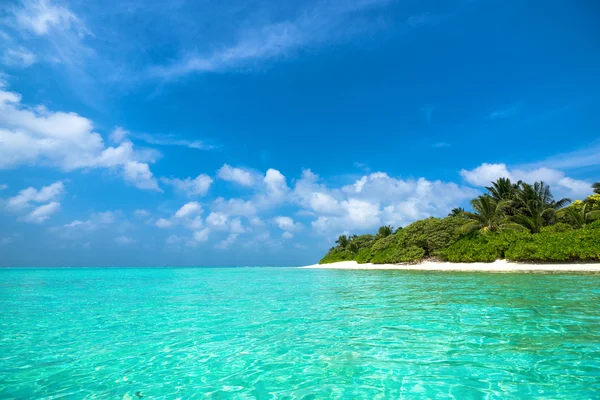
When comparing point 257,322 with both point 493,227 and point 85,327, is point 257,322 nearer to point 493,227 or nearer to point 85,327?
point 85,327

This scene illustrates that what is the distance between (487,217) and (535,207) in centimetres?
644

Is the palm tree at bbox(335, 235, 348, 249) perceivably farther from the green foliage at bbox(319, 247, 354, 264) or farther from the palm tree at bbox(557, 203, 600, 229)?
the palm tree at bbox(557, 203, 600, 229)

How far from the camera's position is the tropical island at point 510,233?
32.8m

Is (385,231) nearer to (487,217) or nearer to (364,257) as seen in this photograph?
(364,257)

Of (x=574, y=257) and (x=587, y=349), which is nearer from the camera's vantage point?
(x=587, y=349)

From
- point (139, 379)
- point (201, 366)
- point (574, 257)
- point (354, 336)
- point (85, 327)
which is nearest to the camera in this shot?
point (139, 379)

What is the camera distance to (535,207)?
43219 mm

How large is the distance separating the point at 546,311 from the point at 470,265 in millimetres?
32849

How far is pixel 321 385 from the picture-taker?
5496 mm

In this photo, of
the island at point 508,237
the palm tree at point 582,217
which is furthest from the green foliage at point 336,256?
the palm tree at point 582,217

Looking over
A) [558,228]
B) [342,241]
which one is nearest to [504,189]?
[558,228]

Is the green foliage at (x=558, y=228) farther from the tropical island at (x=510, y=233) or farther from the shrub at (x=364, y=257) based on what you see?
the shrub at (x=364, y=257)

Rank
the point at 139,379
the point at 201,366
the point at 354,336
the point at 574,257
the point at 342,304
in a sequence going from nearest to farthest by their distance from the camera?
the point at 139,379, the point at 201,366, the point at 354,336, the point at 342,304, the point at 574,257

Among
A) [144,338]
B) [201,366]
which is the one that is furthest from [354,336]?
[144,338]
